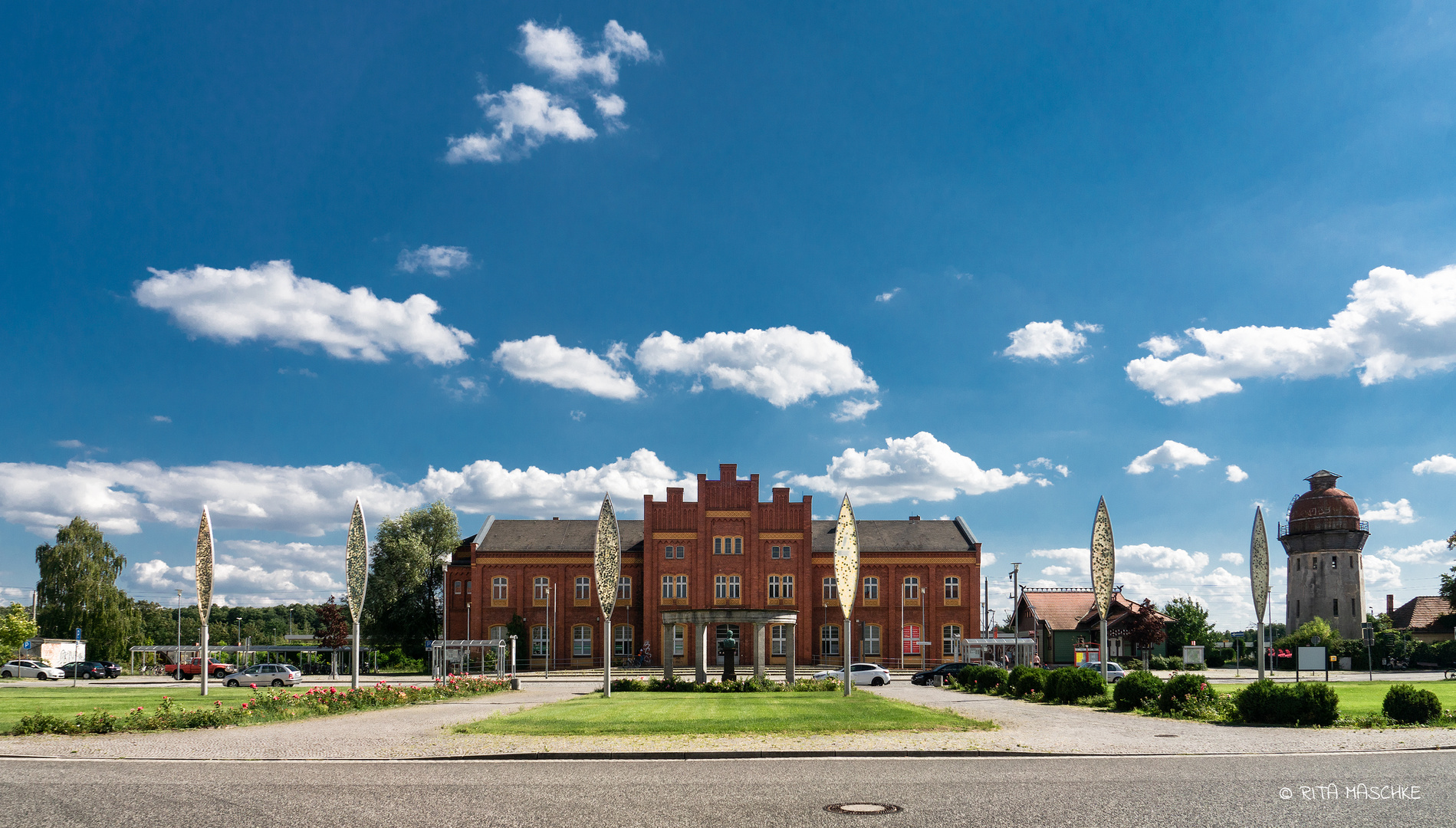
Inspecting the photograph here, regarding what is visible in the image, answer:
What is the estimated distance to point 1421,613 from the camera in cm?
9088

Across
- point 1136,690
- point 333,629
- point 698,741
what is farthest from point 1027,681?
point 333,629

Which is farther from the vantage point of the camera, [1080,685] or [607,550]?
[607,550]

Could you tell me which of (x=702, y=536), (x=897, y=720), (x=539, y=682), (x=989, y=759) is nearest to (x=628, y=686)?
(x=539, y=682)

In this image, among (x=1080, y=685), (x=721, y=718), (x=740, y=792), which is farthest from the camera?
(x=1080, y=685)

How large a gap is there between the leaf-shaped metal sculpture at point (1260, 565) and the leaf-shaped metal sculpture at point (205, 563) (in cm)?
4155

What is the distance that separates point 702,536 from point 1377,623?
6363 centimetres

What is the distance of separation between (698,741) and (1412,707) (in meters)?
16.7

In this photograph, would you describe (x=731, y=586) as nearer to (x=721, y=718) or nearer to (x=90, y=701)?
(x=90, y=701)

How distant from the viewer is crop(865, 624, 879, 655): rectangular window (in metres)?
74.2

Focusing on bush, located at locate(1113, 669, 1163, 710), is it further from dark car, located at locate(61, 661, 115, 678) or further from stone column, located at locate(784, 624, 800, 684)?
dark car, located at locate(61, 661, 115, 678)

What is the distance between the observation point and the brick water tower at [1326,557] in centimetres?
8319

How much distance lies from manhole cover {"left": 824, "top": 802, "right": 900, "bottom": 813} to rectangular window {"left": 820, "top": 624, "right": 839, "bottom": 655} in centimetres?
6341

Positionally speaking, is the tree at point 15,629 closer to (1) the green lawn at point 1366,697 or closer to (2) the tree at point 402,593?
(2) the tree at point 402,593

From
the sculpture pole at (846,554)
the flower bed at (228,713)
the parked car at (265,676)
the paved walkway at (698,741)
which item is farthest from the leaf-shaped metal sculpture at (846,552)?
the parked car at (265,676)
